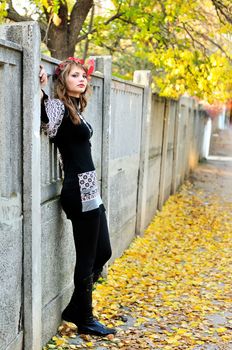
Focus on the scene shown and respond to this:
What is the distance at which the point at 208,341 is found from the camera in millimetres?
3883

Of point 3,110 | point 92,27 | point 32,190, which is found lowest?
point 32,190

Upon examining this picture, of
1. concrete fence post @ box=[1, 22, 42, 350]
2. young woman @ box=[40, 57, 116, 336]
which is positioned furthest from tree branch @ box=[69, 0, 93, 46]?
concrete fence post @ box=[1, 22, 42, 350]

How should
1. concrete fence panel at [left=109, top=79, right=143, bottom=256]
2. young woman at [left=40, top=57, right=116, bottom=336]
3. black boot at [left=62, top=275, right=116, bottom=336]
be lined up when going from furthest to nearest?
concrete fence panel at [left=109, top=79, right=143, bottom=256], black boot at [left=62, top=275, right=116, bottom=336], young woman at [left=40, top=57, right=116, bottom=336]

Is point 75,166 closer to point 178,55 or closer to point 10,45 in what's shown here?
point 10,45

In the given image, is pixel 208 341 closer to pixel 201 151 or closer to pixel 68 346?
pixel 68 346

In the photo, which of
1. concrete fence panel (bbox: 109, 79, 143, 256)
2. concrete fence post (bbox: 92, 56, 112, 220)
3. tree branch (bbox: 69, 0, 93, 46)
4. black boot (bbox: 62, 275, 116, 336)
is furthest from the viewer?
tree branch (bbox: 69, 0, 93, 46)

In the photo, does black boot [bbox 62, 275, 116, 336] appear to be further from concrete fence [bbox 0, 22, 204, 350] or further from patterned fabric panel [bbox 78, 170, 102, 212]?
patterned fabric panel [bbox 78, 170, 102, 212]

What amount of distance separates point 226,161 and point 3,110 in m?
18.4

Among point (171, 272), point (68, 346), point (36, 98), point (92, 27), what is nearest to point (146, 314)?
point (68, 346)

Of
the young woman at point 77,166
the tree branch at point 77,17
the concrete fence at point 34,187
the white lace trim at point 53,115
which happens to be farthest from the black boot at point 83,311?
the tree branch at point 77,17

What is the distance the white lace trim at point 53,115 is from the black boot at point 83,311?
1.29 metres

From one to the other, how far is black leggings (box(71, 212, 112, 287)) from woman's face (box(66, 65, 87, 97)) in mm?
973

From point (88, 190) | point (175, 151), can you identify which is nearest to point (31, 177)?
point (88, 190)

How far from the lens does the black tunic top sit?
10.8ft
